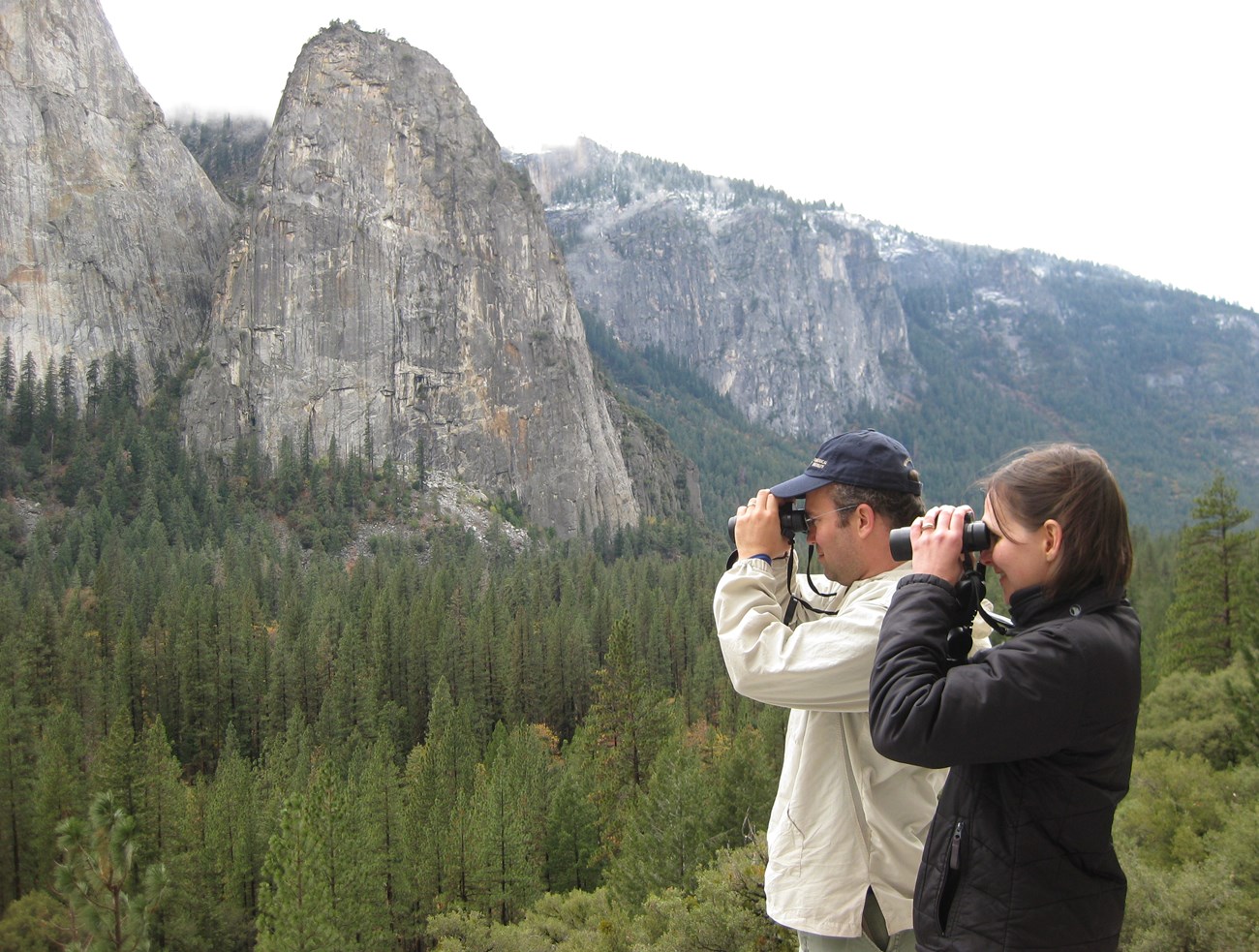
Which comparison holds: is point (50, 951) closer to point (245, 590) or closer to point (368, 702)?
point (368, 702)

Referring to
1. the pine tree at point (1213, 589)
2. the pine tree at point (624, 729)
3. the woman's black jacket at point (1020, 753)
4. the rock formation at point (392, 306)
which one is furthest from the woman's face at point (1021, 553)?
the rock formation at point (392, 306)

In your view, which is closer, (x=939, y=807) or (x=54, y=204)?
(x=939, y=807)

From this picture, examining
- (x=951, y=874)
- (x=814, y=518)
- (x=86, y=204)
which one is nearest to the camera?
(x=951, y=874)

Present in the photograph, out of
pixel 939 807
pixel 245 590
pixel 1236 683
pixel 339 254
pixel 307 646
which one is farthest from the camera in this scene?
pixel 339 254

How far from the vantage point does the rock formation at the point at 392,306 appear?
393 ft

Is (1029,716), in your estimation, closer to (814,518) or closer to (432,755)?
(814,518)

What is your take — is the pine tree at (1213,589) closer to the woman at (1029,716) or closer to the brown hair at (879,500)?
the brown hair at (879,500)

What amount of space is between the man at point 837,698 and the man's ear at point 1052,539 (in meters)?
0.67

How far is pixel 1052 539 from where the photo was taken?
3215 millimetres

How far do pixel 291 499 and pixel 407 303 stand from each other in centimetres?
3194

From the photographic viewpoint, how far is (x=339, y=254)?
121688 millimetres

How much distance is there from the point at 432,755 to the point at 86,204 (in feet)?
346

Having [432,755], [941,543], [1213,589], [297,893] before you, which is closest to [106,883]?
[297,893]

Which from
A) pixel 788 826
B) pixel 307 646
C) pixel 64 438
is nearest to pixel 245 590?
pixel 307 646
